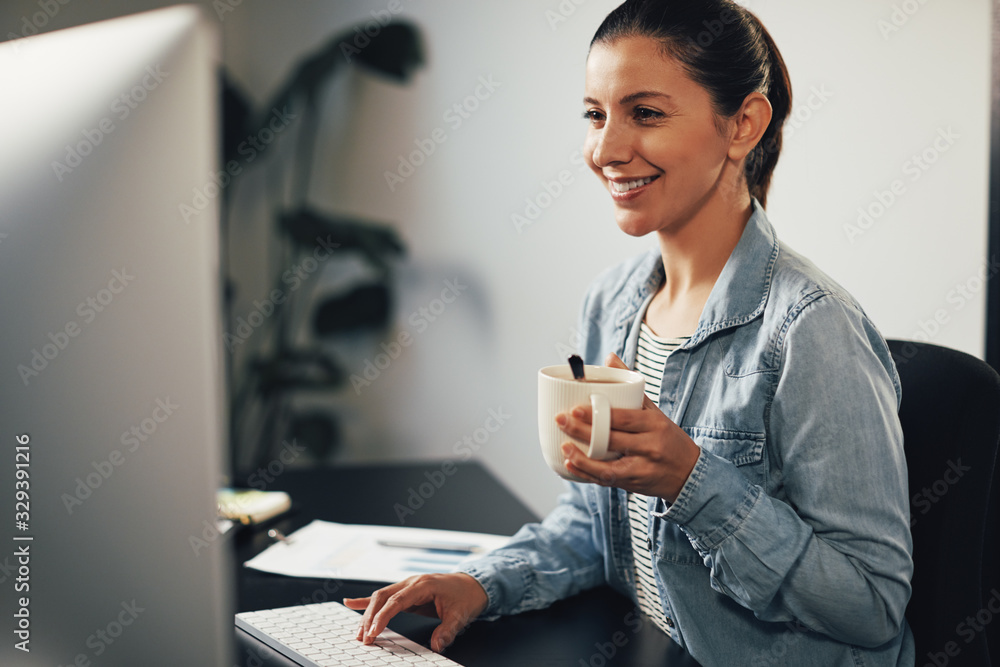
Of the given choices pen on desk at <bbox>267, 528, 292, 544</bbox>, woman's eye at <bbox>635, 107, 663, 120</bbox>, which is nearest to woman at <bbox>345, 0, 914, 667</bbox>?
woman's eye at <bbox>635, 107, 663, 120</bbox>

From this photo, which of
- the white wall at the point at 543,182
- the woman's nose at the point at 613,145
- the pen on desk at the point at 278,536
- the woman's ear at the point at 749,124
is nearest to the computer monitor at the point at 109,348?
the woman's nose at the point at 613,145

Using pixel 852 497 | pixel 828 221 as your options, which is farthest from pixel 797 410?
pixel 828 221

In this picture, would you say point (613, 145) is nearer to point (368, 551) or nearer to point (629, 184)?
point (629, 184)

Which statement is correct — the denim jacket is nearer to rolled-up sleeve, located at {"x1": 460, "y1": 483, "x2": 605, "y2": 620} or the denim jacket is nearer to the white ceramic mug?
rolled-up sleeve, located at {"x1": 460, "y1": 483, "x2": 605, "y2": 620}

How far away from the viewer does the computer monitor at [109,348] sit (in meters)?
0.37

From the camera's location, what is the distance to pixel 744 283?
97cm

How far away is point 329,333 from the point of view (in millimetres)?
2695

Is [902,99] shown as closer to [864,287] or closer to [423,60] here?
[864,287]

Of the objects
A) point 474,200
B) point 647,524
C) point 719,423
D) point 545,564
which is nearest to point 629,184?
point 719,423

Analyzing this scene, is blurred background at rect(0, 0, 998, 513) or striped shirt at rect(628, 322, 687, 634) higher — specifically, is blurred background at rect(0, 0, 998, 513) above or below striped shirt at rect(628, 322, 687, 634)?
above

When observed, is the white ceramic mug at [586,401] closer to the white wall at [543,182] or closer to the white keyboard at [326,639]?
the white keyboard at [326,639]

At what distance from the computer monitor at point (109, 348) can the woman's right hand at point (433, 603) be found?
1.65ft

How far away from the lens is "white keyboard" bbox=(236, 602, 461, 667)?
0.86 metres

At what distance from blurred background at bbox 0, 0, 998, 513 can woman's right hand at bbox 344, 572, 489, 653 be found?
2.74 feet
